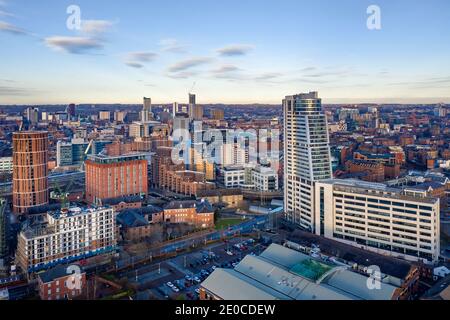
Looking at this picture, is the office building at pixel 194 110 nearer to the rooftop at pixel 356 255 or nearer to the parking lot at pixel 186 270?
the parking lot at pixel 186 270

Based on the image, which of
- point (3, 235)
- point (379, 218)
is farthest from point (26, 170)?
point (379, 218)

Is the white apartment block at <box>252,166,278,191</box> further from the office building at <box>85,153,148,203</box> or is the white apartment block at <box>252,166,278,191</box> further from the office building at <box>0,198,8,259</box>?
the office building at <box>0,198,8,259</box>

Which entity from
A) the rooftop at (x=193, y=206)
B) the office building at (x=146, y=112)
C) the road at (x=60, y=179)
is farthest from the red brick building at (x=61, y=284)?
the office building at (x=146, y=112)

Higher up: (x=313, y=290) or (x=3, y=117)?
(x=3, y=117)

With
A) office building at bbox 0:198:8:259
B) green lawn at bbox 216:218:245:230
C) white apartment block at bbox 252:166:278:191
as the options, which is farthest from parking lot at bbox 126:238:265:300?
white apartment block at bbox 252:166:278:191

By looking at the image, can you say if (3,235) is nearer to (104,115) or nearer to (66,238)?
(66,238)
